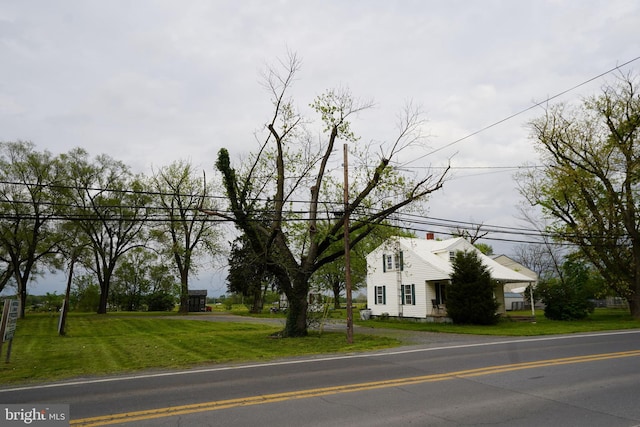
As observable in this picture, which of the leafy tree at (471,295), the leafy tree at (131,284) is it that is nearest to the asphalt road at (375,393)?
the leafy tree at (471,295)

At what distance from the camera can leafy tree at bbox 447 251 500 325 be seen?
2522 cm

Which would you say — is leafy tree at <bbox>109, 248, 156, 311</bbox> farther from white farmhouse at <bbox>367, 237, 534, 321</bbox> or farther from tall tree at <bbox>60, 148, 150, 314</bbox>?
white farmhouse at <bbox>367, 237, 534, 321</bbox>

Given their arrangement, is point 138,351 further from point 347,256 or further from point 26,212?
point 26,212

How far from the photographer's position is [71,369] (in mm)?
11289

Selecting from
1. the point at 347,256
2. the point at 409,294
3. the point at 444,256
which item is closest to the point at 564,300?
the point at 444,256

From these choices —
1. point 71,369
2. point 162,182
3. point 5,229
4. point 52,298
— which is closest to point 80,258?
point 5,229

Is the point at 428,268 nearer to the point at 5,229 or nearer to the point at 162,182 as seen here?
the point at 162,182

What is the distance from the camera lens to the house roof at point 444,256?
28.8m

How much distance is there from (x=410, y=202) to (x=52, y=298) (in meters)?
46.6

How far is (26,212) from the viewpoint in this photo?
3506 centimetres

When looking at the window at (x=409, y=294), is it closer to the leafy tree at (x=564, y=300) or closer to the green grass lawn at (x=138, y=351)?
the leafy tree at (x=564, y=300)

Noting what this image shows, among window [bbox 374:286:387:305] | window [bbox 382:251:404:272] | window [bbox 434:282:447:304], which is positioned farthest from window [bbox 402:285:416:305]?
window [bbox 374:286:387:305]

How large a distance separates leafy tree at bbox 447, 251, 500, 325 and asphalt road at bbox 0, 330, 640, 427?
43.1 ft

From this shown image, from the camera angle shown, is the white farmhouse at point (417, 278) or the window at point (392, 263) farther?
the window at point (392, 263)
